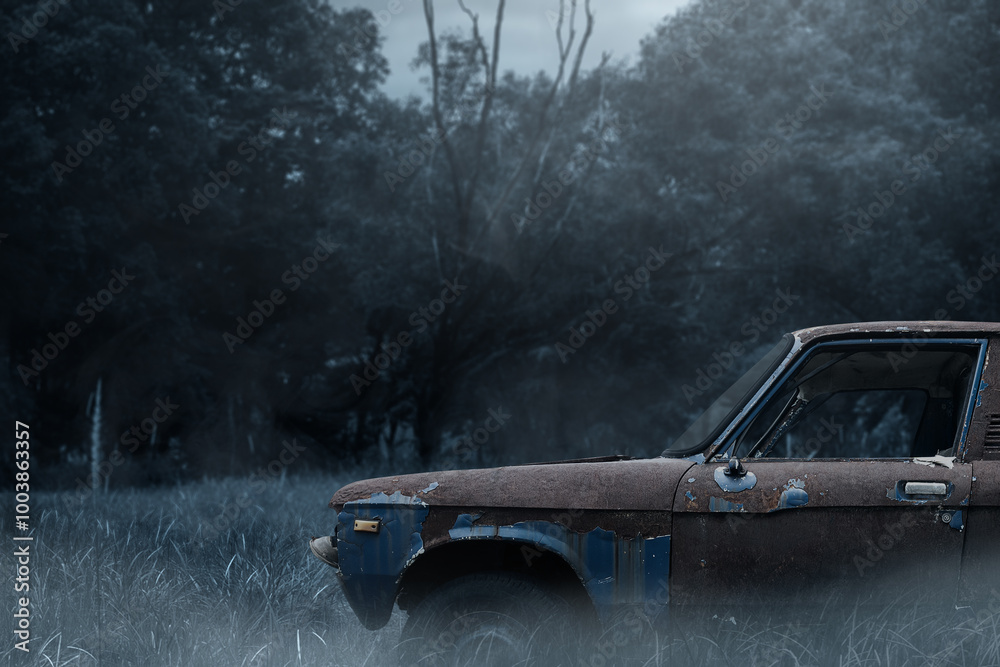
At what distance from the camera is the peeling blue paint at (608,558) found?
3.39 m

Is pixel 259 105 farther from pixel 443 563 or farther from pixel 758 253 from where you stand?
pixel 443 563

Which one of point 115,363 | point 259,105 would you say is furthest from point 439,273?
point 115,363

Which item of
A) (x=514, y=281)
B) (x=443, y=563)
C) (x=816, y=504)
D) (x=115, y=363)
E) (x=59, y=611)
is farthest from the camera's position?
(x=514, y=281)

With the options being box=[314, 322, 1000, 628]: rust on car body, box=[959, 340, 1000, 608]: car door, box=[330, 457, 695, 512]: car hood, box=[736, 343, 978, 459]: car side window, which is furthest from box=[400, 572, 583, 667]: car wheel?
box=[959, 340, 1000, 608]: car door

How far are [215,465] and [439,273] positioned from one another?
5750 mm

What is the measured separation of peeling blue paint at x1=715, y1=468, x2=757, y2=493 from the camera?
3383 mm

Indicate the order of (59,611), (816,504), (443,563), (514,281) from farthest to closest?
1. (514,281)
2. (59,611)
3. (443,563)
4. (816,504)

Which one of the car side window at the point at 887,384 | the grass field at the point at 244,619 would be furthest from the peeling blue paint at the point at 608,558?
the car side window at the point at 887,384

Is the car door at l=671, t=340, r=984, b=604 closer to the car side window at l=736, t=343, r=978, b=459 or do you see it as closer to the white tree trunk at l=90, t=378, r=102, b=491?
the car side window at l=736, t=343, r=978, b=459

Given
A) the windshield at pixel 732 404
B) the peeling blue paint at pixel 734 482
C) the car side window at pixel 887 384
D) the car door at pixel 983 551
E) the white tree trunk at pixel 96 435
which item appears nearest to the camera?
the car door at pixel 983 551

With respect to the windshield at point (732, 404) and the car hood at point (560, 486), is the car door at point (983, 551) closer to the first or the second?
the windshield at point (732, 404)

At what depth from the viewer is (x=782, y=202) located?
646 inches

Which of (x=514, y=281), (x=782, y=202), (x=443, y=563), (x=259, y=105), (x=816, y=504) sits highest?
(x=259, y=105)

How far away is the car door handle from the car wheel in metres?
1.26
